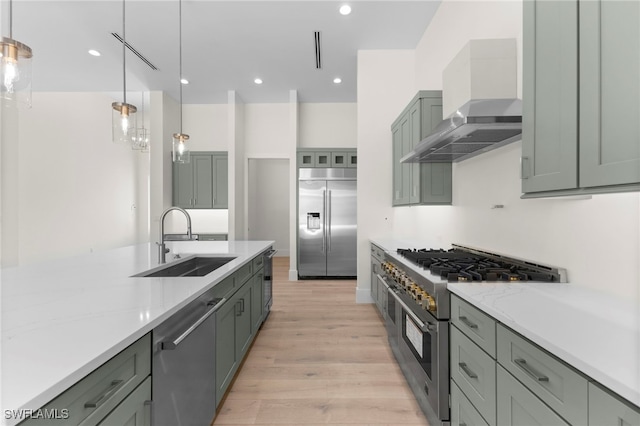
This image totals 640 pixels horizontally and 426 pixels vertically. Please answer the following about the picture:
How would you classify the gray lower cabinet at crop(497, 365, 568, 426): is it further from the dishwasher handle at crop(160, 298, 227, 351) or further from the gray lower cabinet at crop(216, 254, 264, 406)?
the gray lower cabinet at crop(216, 254, 264, 406)

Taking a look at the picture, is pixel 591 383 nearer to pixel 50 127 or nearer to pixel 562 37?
pixel 562 37

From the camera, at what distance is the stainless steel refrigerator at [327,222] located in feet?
18.0

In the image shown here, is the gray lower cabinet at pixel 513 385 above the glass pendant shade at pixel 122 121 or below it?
below

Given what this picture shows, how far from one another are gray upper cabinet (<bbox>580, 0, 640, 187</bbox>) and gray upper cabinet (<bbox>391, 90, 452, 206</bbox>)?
1844 millimetres

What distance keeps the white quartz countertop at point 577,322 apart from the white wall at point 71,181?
22.9 ft

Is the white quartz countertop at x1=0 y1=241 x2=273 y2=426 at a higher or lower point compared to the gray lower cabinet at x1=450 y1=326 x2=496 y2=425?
higher

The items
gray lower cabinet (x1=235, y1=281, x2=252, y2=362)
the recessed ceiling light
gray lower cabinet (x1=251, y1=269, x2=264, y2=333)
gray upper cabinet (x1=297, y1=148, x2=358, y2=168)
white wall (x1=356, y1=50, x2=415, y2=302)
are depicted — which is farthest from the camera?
gray upper cabinet (x1=297, y1=148, x2=358, y2=168)

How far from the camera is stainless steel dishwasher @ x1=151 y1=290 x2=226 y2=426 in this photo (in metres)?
1.10

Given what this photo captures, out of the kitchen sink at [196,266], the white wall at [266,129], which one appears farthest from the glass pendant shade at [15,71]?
the white wall at [266,129]

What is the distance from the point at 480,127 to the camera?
72.2 inches

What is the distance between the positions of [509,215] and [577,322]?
46.8 inches

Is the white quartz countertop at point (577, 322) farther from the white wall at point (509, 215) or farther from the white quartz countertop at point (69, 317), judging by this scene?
the white quartz countertop at point (69, 317)

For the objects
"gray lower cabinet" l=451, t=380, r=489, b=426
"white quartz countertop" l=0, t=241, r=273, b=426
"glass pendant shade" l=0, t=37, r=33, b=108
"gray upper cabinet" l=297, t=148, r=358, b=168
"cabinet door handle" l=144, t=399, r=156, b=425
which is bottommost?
"gray lower cabinet" l=451, t=380, r=489, b=426

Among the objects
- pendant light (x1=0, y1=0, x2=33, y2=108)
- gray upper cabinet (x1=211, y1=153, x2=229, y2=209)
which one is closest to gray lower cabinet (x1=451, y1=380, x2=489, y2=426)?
pendant light (x1=0, y1=0, x2=33, y2=108)
